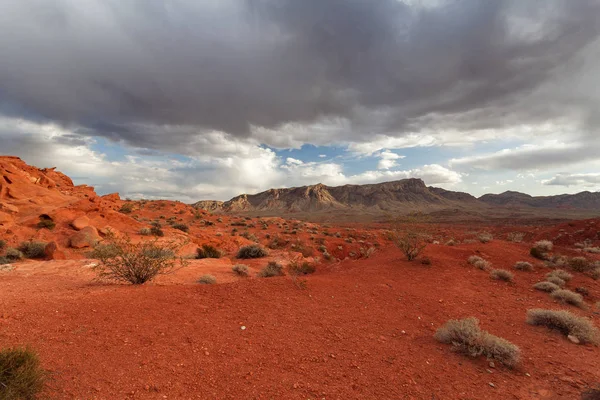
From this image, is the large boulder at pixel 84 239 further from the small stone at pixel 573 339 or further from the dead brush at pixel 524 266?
the dead brush at pixel 524 266

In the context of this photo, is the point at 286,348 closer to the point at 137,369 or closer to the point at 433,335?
the point at 137,369

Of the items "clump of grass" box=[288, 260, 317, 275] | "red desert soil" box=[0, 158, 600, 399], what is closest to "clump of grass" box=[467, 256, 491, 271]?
"red desert soil" box=[0, 158, 600, 399]

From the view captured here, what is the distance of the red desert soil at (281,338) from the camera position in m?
4.04

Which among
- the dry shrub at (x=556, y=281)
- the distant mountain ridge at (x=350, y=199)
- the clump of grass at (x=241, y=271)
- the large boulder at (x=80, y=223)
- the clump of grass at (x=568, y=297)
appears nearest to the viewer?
the clump of grass at (x=568, y=297)

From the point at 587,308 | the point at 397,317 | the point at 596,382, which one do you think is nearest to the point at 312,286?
the point at 397,317

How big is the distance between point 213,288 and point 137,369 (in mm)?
3837

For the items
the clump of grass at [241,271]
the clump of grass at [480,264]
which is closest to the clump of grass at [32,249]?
the clump of grass at [241,271]

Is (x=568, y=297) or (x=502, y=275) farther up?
(x=502, y=275)

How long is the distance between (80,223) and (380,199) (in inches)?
5774

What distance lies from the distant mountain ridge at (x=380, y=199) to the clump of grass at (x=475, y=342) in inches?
5360

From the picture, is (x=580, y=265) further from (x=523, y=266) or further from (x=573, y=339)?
(x=573, y=339)

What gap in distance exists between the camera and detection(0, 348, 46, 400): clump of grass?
3.22m

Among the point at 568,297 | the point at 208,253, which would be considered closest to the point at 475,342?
the point at 568,297

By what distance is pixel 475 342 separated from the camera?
521 centimetres
